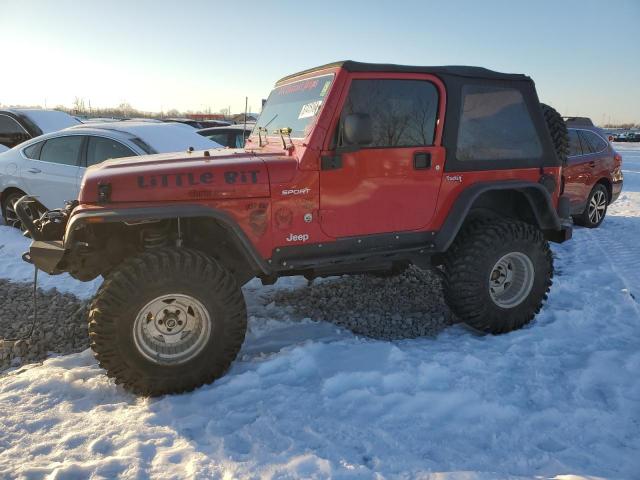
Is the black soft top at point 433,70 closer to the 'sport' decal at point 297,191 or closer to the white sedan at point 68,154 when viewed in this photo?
the 'sport' decal at point 297,191

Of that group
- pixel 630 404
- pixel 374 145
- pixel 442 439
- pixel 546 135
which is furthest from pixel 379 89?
pixel 630 404

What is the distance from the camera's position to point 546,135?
4133 mm

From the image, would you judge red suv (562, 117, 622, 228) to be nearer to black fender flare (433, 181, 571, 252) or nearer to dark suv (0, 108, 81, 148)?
black fender flare (433, 181, 571, 252)

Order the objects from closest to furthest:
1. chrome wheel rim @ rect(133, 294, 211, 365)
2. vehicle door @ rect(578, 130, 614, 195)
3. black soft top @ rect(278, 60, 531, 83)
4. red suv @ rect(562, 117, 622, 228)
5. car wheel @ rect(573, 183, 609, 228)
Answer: chrome wheel rim @ rect(133, 294, 211, 365) → black soft top @ rect(278, 60, 531, 83) → red suv @ rect(562, 117, 622, 228) → vehicle door @ rect(578, 130, 614, 195) → car wheel @ rect(573, 183, 609, 228)

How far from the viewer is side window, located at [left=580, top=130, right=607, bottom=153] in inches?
320

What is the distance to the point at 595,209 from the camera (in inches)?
320

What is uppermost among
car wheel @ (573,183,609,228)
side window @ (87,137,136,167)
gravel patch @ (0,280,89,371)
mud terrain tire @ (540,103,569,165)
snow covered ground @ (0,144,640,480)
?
mud terrain tire @ (540,103,569,165)

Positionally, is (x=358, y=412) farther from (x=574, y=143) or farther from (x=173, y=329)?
(x=574, y=143)

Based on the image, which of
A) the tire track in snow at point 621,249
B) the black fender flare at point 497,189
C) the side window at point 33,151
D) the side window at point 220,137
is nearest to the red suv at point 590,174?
the tire track in snow at point 621,249

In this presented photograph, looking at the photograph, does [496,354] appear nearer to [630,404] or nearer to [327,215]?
[630,404]

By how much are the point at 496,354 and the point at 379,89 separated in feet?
6.98

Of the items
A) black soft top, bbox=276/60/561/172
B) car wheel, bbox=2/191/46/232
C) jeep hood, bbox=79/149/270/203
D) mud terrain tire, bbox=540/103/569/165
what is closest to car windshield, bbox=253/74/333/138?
black soft top, bbox=276/60/561/172

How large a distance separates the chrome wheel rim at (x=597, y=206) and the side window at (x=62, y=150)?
26.0 feet

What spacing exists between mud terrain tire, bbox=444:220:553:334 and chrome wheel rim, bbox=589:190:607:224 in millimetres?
4756
